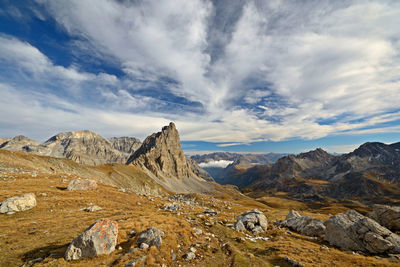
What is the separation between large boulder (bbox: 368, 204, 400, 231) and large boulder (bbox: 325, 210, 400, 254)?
14350mm

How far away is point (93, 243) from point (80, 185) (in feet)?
120

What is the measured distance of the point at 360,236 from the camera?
2567 centimetres

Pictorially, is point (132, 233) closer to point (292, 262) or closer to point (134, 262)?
point (134, 262)

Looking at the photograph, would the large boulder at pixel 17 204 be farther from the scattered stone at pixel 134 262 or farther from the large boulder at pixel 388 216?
the large boulder at pixel 388 216

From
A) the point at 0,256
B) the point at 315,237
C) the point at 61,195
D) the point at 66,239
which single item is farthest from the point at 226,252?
the point at 61,195

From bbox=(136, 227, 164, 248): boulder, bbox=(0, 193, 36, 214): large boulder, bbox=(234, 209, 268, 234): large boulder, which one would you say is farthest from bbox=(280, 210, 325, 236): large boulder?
bbox=(0, 193, 36, 214): large boulder

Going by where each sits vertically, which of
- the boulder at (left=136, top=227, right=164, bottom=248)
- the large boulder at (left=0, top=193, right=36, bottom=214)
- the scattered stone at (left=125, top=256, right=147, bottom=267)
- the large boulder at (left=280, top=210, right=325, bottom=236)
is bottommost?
the large boulder at (left=280, top=210, right=325, bottom=236)

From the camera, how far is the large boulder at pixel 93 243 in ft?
45.6

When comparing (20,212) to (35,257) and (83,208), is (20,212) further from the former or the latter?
(35,257)

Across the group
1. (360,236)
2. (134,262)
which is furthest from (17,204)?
(360,236)

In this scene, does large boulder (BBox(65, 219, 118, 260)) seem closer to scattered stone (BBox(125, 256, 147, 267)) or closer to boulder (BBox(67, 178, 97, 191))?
scattered stone (BBox(125, 256, 147, 267))

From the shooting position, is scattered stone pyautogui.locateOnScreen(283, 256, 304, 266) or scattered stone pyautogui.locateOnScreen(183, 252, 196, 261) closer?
scattered stone pyautogui.locateOnScreen(183, 252, 196, 261)

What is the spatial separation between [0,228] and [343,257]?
39.8 meters

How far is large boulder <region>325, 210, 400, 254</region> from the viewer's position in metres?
23.8
